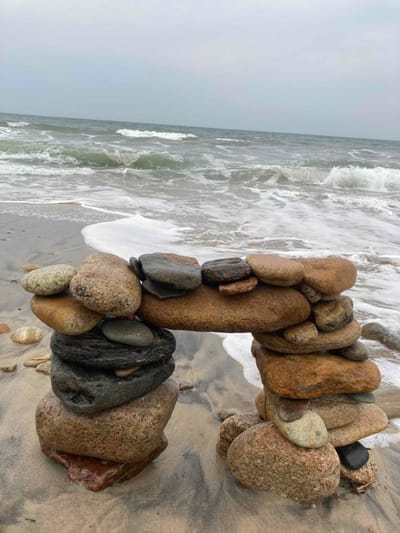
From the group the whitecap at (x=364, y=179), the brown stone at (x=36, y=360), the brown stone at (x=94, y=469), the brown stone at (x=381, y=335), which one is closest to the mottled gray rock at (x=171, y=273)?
the brown stone at (x=94, y=469)

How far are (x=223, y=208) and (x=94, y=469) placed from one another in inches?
415

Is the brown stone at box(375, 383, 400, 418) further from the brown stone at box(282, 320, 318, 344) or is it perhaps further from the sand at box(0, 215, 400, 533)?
the brown stone at box(282, 320, 318, 344)

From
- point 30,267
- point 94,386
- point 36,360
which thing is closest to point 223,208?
point 30,267

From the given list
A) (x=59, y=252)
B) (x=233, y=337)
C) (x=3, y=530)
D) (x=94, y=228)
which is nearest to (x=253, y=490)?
(x=3, y=530)

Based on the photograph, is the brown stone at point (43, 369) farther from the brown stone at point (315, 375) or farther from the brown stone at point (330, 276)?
the brown stone at point (330, 276)

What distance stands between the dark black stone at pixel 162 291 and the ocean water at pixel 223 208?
1933mm

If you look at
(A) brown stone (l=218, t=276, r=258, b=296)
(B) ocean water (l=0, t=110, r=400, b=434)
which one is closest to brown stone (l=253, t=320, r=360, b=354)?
(A) brown stone (l=218, t=276, r=258, b=296)

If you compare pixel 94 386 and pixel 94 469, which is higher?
pixel 94 386

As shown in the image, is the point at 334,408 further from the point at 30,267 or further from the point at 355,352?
the point at 30,267

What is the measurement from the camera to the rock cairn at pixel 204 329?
278 centimetres

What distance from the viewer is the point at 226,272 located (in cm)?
277

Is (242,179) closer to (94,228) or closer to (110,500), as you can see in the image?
(94,228)

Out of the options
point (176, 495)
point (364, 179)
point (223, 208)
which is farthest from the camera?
point (364, 179)

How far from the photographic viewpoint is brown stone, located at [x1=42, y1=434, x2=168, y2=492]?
2924 millimetres
